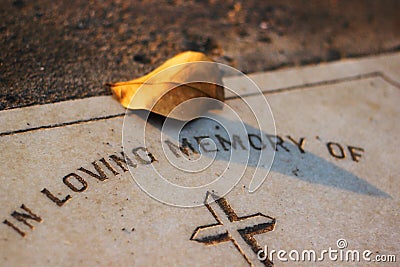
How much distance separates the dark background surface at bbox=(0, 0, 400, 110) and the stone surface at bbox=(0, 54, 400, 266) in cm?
21

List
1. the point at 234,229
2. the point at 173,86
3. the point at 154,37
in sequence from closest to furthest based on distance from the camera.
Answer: the point at 234,229 < the point at 173,86 < the point at 154,37

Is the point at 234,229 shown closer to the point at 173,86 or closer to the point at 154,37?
the point at 173,86

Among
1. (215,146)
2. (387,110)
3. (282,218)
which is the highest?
(215,146)

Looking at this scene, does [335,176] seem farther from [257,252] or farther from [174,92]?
[174,92]

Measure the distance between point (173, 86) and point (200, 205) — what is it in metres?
0.49

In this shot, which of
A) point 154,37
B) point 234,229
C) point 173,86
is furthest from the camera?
point 154,37

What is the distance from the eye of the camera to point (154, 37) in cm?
237

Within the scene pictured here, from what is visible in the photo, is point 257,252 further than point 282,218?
No

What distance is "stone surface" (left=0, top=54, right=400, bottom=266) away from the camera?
1.40 metres

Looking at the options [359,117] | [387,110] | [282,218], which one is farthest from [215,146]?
[387,110]

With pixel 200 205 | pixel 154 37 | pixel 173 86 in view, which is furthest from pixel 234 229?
pixel 154 37

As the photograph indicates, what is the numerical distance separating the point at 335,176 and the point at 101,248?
94 centimetres

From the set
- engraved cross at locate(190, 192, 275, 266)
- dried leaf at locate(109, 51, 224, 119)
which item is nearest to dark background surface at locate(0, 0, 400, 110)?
Answer: dried leaf at locate(109, 51, 224, 119)

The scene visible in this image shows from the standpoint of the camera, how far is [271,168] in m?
1.77
